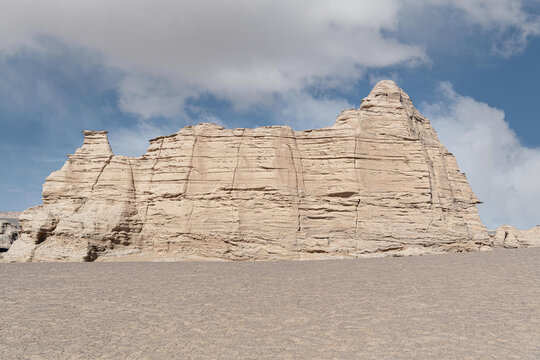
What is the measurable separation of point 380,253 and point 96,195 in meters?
18.3

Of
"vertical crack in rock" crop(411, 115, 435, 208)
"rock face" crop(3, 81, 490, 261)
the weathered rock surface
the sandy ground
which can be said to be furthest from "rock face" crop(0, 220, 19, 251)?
the weathered rock surface

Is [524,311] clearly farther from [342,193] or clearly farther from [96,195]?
[96,195]

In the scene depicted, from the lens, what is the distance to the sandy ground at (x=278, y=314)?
20.8 feet

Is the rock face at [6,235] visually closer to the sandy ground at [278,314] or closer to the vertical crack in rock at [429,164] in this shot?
the sandy ground at [278,314]

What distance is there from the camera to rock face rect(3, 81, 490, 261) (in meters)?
21.6

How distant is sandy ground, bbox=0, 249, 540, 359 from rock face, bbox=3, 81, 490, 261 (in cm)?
667

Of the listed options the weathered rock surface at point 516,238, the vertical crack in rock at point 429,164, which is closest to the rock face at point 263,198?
the vertical crack in rock at point 429,164

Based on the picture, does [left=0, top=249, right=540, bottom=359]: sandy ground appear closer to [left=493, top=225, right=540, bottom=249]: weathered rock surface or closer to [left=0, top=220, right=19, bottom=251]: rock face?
[left=0, top=220, right=19, bottom=251]: rock face

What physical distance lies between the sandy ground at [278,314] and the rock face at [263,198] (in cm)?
667

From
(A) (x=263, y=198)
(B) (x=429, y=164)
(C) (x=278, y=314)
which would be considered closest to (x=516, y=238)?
(B) (x=429, y=164)

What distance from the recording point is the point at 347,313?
8734mm

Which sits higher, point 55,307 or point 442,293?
point 442,293

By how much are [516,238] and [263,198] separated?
2770 cm

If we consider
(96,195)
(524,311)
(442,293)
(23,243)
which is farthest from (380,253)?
(23,243)
